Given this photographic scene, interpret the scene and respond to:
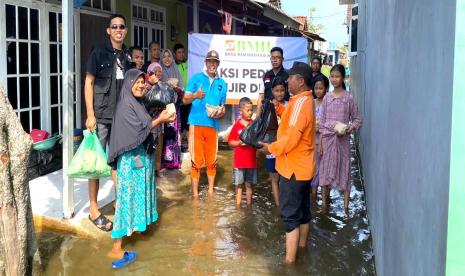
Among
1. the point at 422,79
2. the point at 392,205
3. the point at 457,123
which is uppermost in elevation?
the point at 422,79

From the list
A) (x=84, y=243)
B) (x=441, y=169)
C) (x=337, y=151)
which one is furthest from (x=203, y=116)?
(x=441, y=169)

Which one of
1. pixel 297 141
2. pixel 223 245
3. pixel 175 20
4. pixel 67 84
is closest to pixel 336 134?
pixel 297 141

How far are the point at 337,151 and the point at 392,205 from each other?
2.75 metres

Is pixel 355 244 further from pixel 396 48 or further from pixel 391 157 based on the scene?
pixel 396 48

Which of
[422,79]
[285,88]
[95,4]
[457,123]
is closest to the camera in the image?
[457,123]

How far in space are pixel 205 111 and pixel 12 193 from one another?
3123 millimetres

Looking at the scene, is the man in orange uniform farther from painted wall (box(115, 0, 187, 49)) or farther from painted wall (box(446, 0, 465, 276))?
painted wall (box(115, 0, 187, 49))

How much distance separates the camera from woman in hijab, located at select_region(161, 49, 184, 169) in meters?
7.12

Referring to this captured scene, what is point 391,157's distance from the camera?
3189mm

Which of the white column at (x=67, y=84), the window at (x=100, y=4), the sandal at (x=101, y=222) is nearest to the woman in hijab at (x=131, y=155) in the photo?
the sandal at (x=101, y=222)

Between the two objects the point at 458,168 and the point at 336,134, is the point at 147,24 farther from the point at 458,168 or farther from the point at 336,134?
the point at 458,168

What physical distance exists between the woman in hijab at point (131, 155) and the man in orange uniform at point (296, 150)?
1.01 m

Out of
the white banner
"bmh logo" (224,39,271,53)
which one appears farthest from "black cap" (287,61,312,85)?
"bmh logo" (224,39,271,53)

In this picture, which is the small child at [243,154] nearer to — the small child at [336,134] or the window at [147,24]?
the small child at [336,134]
